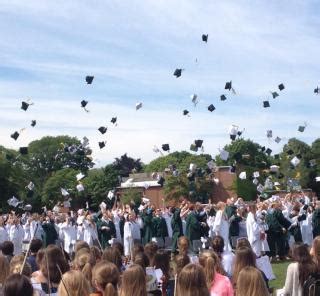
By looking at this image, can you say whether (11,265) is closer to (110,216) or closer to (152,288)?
(152,288)

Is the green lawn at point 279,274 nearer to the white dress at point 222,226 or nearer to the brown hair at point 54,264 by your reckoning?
the white dress at point 222,226

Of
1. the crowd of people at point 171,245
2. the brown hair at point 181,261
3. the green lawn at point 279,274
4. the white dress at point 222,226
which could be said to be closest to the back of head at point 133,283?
the crowd of people at point 171,245

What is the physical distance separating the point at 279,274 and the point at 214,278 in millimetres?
10086

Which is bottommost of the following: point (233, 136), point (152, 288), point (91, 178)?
point (152, 288)

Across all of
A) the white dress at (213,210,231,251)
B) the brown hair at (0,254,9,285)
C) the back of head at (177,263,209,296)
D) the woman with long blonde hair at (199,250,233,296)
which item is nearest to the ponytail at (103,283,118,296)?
the back of head at (177,263,209,296)

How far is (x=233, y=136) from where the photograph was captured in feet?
72.2

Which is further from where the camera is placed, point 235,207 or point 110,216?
point 110,216

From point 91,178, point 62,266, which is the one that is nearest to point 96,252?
point 62,266

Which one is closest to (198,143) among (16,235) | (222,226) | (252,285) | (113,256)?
(222,226)

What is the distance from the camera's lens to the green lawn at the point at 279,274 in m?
14.1

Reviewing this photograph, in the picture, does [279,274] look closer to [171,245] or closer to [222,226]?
[222,226]

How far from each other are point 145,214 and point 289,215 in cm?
534

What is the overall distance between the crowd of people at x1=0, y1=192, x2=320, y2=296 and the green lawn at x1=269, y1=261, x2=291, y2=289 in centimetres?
53

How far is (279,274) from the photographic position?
16328mm
